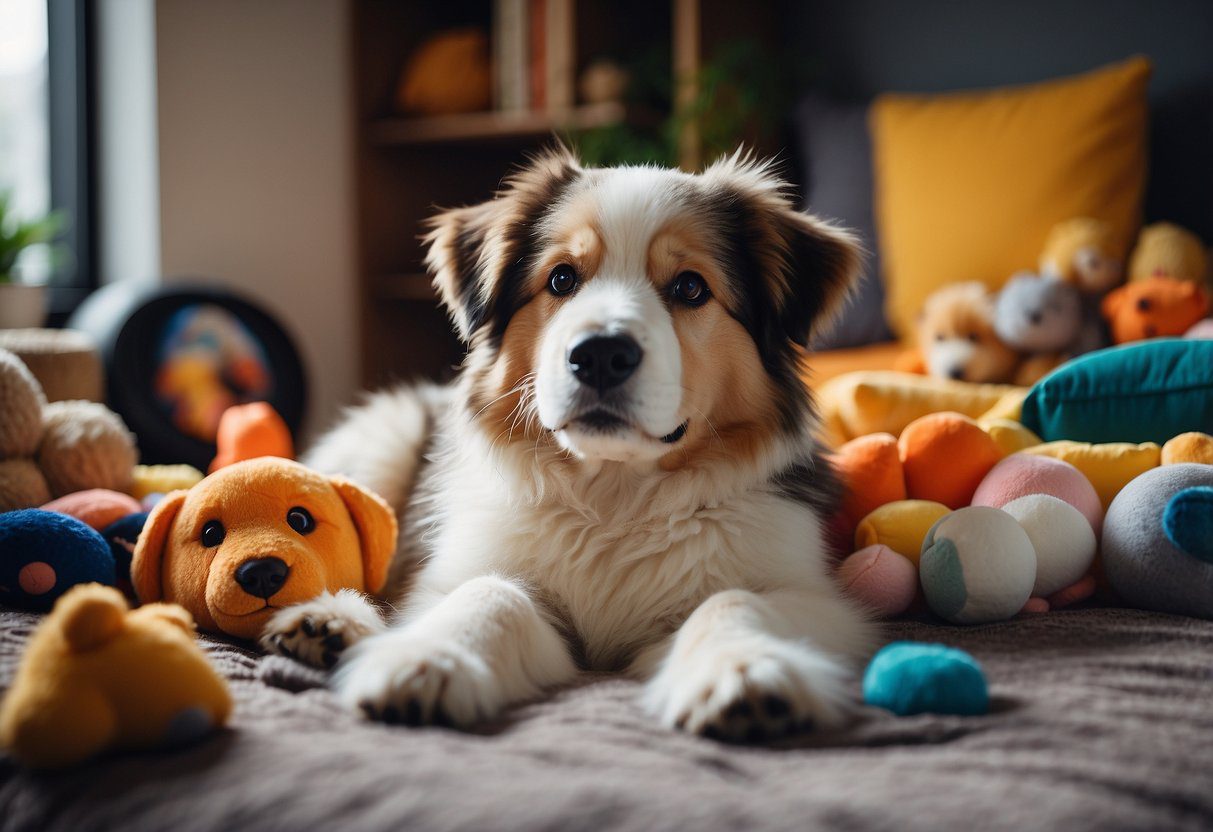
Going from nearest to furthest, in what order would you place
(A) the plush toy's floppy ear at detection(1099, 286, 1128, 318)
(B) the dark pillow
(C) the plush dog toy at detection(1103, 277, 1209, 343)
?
(C) the plush dog toy at detection(1103, 277, 1209, 343)
(A) the plush toy's floppy ear at detection(1099, 286, 1128, 318)
(B) the dark pillow

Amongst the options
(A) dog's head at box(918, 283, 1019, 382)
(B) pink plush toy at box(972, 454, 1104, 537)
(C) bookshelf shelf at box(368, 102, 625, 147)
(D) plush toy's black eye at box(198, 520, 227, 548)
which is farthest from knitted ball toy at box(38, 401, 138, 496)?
(C) bookshelf shelf at box(368, 102, 625, 147)

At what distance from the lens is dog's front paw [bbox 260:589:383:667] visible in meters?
1.46

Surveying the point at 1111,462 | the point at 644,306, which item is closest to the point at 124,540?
the point at 644,306

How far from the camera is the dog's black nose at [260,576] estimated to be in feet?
5.12

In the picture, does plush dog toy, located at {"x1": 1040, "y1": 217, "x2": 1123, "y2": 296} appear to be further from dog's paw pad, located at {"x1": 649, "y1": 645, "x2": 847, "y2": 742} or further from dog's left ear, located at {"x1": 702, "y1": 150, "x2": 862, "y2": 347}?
dog's paw pad, located at {"x1": 649, "y1": 645, "x2": 847, "y2": 742}

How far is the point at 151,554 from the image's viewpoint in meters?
1.66

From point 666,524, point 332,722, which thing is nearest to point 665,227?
point 666,524

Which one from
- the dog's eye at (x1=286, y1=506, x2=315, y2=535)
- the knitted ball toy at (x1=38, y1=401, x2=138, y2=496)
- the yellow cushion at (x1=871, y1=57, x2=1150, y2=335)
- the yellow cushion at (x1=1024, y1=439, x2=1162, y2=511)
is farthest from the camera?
the yellow cushion at (x1=871, y1=57, x2=1150, y2=335)

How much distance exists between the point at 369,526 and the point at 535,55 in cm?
295

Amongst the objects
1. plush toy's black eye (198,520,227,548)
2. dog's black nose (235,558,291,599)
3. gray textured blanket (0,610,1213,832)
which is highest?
plush toy's black eye (198,520,227,548)

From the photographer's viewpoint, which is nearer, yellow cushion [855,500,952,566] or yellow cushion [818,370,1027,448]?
yellow cushion [855,500,952,566]

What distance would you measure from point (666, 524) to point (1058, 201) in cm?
223

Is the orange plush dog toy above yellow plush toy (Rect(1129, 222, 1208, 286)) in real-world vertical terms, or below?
below

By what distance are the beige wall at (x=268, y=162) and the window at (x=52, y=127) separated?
1.27 ft
